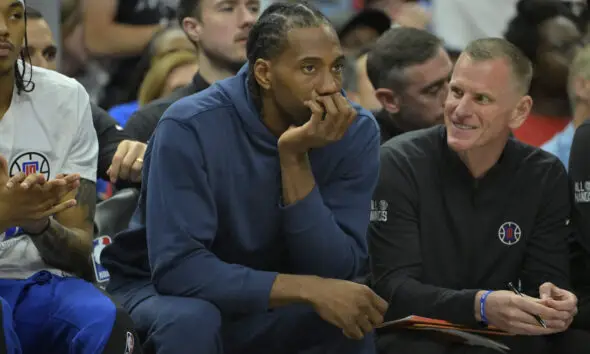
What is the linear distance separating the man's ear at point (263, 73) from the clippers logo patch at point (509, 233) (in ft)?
3.32

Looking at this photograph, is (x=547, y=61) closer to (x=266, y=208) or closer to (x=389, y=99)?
(x=389, y=99)

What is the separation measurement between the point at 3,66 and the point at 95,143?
1.32ft

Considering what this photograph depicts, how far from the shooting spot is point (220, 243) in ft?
11.0

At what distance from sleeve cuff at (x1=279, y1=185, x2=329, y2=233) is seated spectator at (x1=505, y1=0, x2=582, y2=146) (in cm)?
278

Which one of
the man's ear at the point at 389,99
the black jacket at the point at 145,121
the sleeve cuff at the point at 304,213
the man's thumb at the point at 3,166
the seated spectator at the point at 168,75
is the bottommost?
the seated spectator at the point at 168,75

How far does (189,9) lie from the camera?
16.7 ft

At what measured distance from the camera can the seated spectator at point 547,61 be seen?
5.84 meters

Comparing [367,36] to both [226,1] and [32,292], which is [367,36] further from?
[32,292]

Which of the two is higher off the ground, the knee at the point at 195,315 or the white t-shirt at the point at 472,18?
the knee at the point at 195,315

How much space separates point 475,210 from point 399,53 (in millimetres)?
1086

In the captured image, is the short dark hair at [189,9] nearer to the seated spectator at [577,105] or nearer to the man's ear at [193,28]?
the man's ear at [193,28]

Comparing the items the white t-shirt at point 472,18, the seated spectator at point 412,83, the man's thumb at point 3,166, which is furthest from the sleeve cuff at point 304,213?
the white t-shirt at point 472,18

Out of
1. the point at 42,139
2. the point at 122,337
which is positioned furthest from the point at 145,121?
the point at 122,337

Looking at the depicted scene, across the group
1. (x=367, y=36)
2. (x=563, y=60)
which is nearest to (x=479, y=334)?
(x=563, y=60)
